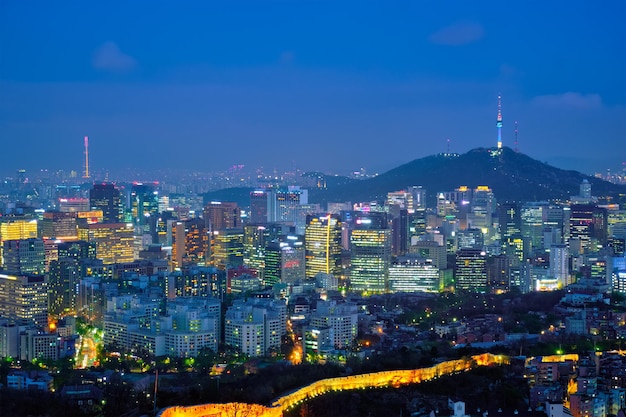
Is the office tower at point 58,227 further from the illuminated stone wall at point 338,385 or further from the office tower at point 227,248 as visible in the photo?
the illuminated stone wall at point 338,385

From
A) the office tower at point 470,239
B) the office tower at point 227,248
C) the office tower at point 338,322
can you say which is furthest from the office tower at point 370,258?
the office tower at point 338,322

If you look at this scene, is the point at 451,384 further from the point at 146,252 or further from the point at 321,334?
the point at 146,252

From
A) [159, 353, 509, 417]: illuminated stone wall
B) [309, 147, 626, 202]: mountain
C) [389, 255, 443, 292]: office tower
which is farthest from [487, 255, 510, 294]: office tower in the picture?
[309, 147, 626, 202]: mountain

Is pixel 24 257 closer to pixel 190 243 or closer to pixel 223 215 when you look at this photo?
pixel 190 243

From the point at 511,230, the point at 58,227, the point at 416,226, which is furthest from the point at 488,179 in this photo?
the point at 58,227

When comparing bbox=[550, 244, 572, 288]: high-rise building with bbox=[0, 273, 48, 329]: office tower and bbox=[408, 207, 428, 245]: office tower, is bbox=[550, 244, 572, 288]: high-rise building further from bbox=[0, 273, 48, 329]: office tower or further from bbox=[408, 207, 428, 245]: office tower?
bbox=[0, 273, 48, 329]: office tower
